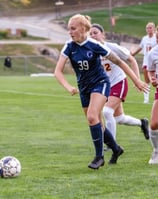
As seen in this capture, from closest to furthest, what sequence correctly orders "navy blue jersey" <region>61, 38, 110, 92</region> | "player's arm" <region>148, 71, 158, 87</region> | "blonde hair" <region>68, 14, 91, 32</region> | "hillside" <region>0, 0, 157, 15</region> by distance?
"blonde hair" <region>68, 14, 91, 32</region> < "navy blue jersey" <region>61, 38, 110, 92</region> < "player's arm" <region>148, 71, 158, 87</region> < "hillside" <region>0, 0, 157, 15</region>

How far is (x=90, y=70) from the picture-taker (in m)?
9.79

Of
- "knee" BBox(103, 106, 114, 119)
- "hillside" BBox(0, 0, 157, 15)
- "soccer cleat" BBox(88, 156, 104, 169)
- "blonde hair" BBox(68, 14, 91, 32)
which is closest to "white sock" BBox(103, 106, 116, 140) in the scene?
"knee" BBox(103, 106, 114, 119)

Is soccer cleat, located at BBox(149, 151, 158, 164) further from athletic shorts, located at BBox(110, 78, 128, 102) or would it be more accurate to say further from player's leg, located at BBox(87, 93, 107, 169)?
athletic shorts, located at BBox(110, 78, 128, 102)

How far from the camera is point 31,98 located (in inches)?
943

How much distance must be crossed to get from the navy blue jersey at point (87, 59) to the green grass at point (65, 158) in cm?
112

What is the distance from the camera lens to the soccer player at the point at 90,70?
962 cm

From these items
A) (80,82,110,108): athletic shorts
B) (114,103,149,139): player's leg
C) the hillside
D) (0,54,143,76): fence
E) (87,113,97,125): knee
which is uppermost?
(80,82,110,108): athletic shorts

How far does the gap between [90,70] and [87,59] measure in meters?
0.19

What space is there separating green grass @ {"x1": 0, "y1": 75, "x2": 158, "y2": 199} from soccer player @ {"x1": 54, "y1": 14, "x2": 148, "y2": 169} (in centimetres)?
55

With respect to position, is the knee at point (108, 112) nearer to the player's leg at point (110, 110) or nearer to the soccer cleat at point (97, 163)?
the player's leg at point (110, 110)

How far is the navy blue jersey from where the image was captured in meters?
9.67

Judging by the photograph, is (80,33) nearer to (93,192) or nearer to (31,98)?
(93,192)

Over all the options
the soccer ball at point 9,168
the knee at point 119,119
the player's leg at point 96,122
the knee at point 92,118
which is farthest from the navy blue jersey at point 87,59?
the knee at point 119,119

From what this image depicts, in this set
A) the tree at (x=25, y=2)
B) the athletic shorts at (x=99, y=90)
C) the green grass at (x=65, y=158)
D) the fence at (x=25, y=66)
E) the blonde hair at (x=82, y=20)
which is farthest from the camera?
the tree at (x=25, y=2)
